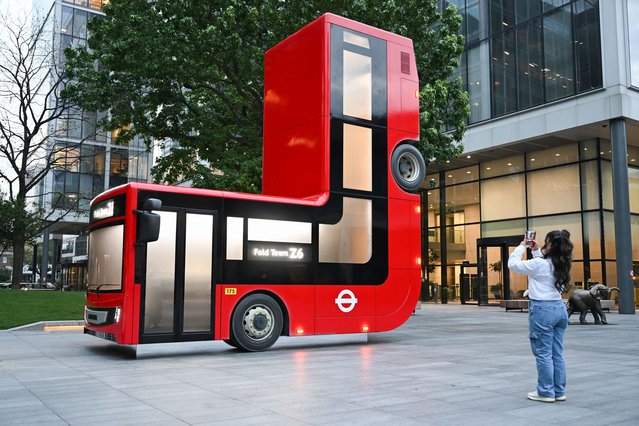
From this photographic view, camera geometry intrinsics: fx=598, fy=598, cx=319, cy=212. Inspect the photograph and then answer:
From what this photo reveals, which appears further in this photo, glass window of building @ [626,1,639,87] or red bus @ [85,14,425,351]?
glass window of building @ [626,1,639,87]

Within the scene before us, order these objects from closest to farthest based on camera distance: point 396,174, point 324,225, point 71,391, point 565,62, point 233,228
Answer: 1. point 71,391
2. point 233,228
3. point 324,225
4. point 396,174
5. point 565,62

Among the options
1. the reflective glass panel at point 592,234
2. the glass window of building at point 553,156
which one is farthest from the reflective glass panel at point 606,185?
the glass window of building at point 553,156

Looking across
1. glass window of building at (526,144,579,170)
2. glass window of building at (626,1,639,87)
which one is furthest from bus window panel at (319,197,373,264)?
glass window of building at (526,144,579,170)

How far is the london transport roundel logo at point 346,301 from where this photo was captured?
1167cm

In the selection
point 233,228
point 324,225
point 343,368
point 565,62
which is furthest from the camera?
point 565,62

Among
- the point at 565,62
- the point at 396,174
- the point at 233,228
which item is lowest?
the point at 233,228

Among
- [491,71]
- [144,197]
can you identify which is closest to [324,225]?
[144,197]

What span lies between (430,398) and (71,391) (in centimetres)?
402

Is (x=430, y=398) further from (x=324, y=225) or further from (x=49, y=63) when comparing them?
(x=49, y=63)

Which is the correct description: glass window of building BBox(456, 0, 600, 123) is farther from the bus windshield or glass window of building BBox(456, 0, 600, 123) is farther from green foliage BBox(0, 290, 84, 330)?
the bus windshield

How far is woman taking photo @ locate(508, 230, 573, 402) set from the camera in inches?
244

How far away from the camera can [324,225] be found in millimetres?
11547

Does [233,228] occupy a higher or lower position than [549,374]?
higher

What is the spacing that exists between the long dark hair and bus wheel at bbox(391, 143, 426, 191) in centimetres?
654
